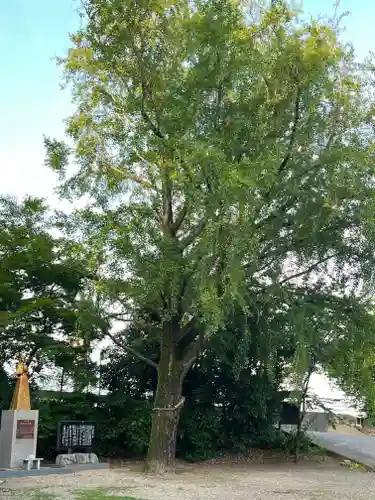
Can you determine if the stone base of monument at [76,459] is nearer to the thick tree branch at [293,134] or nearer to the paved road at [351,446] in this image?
the paved road at [351,446]

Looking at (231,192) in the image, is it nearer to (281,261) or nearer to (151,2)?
(281,261)

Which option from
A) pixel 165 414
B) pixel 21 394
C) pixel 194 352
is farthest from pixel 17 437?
pixel 194 352

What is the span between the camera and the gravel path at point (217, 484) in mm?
10266

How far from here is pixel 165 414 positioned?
13695mm

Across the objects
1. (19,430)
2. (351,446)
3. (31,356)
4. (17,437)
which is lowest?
(351,446)

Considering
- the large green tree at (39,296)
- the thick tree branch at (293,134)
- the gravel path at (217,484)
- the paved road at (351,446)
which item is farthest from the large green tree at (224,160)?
the paved road at (351,446)

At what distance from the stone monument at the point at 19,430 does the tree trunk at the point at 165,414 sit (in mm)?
2625

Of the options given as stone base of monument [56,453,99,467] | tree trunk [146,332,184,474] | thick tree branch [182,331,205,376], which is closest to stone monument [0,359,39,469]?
stone base of monument [56,453,99,467]

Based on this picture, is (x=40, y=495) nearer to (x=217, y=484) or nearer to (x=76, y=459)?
(x=217, y=484)

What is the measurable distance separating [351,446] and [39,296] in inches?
405

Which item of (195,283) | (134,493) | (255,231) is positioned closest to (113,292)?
(195,283)

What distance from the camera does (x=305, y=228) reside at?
12.2 meters

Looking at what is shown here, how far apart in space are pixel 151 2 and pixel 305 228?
17.4 ft

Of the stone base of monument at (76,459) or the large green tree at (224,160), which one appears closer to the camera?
the large green tree at (224,160)
